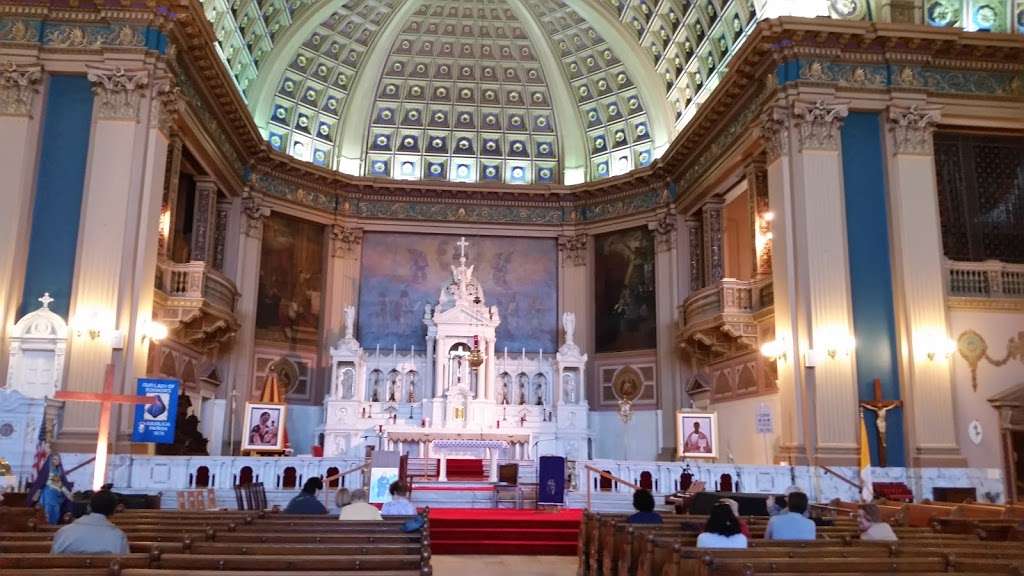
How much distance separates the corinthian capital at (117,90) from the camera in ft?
60.6

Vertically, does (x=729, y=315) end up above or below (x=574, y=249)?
below

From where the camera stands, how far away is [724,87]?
22062 millimetres

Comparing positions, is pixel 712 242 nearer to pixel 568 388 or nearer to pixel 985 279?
pixel 568 388

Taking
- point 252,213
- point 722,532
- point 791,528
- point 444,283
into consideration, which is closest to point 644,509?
point 791,528

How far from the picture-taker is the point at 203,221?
24.7m

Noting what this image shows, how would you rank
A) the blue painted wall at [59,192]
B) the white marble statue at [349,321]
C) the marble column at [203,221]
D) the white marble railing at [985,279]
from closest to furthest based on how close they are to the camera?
1. the blue painted wall at [59,192]
2. the white marble railing at [985,279]
3. the marble column at [203,221]
4. the white marble statue at [349,321]

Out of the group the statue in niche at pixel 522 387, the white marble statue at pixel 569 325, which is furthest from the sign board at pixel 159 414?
the white marble statue at pixel 569 325

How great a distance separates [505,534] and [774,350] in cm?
826

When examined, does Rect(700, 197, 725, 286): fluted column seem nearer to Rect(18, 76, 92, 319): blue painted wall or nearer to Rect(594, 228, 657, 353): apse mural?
Rect(594, 228, 657, 353): apse mural

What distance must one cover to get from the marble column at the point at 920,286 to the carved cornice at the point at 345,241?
17858mm

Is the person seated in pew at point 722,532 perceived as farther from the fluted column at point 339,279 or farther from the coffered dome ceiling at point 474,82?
the fluted column at point 339,279

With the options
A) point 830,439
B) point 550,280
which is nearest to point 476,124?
point 550,280

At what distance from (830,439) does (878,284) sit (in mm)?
3878

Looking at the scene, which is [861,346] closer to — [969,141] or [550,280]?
[969,141]
